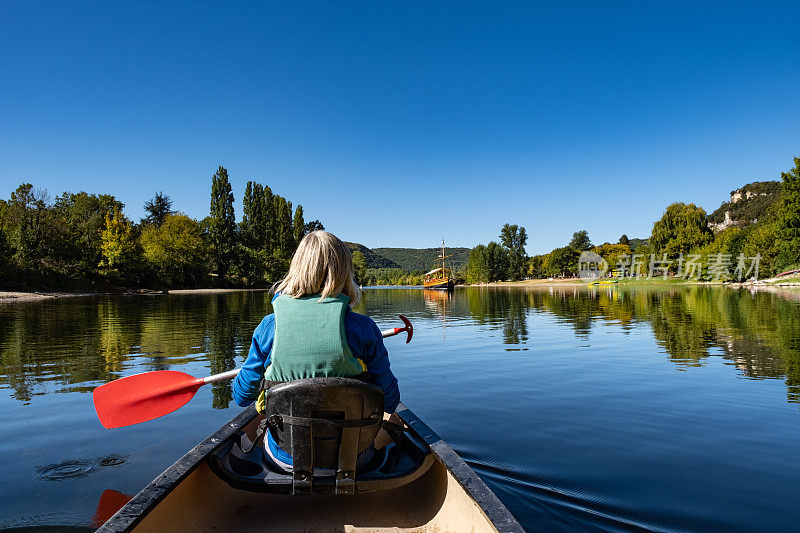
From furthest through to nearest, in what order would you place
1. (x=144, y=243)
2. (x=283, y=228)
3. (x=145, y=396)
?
(x=283, y=228)
(x=144, y=243)
(x=145, y=396)

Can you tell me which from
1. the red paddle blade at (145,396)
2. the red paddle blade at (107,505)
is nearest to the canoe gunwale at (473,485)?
the red paddle blade at (145,396)

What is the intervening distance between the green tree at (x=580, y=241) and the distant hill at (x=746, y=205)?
46.0 m

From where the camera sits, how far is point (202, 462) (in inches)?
111

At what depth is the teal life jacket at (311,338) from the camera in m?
2.35

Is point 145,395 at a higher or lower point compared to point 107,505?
higher

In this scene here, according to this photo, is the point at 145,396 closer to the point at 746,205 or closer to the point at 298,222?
the point at 298,222

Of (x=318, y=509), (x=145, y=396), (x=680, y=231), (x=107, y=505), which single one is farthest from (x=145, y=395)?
(x=680, y=231)

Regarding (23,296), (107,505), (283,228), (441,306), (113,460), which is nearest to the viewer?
(107,505)

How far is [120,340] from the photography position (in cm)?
1330

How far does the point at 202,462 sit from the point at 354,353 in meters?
1.27

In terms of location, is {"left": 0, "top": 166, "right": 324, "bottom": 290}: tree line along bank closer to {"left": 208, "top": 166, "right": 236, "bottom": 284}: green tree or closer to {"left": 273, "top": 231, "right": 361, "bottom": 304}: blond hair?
{"left": 208, "top": 166, "right": 236, "bottom": 284}: green tree

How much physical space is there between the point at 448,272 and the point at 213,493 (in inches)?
4590

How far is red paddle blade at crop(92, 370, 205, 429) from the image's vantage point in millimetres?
3838

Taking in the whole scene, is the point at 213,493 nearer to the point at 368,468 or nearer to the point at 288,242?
the point at 368,468
